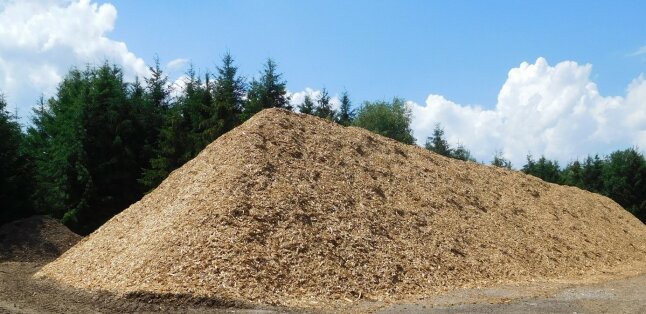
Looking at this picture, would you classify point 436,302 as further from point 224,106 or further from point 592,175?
point 592,175

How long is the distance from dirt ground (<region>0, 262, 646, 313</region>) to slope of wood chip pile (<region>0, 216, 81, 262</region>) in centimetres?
643

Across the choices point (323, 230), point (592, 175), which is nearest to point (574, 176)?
point (592, 175)

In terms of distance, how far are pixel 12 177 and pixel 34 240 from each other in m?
5.03

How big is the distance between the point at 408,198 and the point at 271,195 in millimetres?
4347

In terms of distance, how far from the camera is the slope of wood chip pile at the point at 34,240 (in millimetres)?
18938

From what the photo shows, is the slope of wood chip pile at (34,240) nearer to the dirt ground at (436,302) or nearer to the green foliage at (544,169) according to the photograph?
the dirt ground at (436,302)

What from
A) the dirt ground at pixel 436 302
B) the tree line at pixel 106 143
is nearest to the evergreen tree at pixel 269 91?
the tree line at pixel 106 143

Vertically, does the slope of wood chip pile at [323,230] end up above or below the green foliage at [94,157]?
below

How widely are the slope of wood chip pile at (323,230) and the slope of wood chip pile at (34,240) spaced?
4.13 m

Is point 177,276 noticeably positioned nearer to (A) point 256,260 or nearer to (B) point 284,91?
(A) point 256,260

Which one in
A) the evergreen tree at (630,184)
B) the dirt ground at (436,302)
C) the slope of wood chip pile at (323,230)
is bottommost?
the dirt ground at (436,302)

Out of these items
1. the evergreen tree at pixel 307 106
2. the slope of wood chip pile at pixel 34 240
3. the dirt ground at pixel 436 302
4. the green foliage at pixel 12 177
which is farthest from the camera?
the evergreen tree at pixel 307 106

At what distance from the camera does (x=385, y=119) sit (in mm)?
54281

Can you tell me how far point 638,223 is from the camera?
993 inches
